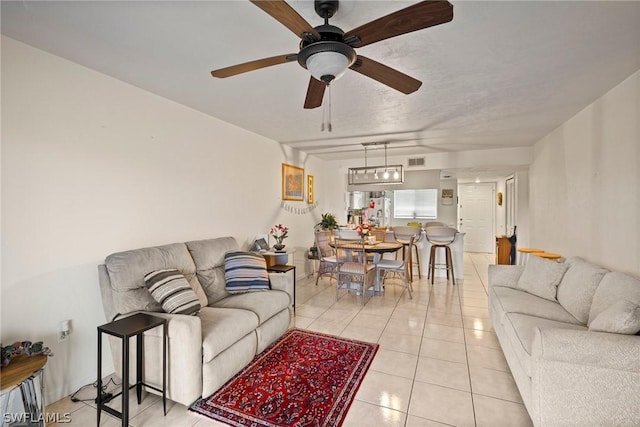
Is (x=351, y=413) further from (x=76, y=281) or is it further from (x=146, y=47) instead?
(x=146, y=47)

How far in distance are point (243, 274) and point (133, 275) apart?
1.03m

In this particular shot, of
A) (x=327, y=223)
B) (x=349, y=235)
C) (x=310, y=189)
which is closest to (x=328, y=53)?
(x=349, y=235)

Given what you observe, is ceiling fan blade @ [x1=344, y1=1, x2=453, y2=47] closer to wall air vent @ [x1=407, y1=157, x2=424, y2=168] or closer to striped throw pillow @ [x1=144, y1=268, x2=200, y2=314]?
striped throw pillow @ [x1=144, y1=268, x2=200, y2=314]

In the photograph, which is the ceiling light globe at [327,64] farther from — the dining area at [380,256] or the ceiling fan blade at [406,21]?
the dining area at [380,256]

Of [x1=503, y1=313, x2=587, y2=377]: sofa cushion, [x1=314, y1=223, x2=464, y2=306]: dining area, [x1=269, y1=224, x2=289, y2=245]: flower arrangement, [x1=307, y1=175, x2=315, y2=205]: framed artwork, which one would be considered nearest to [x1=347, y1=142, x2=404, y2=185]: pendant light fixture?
[x1=307, y1=175, x2=315, y2=205]: framed artwork

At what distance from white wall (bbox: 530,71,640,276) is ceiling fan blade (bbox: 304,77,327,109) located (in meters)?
2.52

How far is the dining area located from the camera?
4297mm

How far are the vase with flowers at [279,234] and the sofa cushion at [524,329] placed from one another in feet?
9.22

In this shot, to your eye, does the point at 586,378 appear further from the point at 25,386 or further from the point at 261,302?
the point at 25,386

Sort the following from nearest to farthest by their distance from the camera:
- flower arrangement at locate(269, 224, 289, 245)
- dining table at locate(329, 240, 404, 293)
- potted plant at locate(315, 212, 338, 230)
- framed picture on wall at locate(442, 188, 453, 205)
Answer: dining table at locate(329, 240, 404, 293) < flower arrangement at locate(269, 224, 289, 245) < potted plant at locate(315, 212, 338, 230) < framed picture on wall at locate(442, 188, 453, 205)

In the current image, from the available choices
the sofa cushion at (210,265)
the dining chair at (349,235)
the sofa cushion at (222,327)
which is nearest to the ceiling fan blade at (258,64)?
the sofa cushion at (222,327)

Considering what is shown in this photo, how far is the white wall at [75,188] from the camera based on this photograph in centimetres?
193

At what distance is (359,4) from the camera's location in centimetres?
154

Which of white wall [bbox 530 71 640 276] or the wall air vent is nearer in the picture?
white wall [bbox 530 71 640 276]
